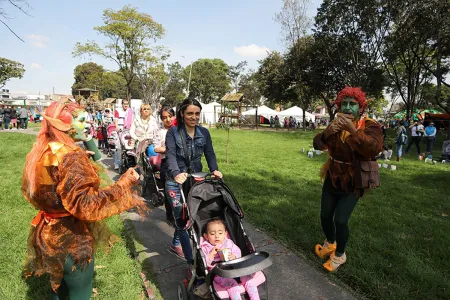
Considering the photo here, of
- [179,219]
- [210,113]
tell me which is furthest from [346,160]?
[210,113]

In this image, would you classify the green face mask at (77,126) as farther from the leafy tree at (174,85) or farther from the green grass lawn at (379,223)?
the leafy tree at (174,85)

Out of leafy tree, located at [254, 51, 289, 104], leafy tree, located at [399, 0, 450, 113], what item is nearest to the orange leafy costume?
leafy tree, located at [399, 0, 450, 113]

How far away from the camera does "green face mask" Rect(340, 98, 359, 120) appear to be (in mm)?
3051

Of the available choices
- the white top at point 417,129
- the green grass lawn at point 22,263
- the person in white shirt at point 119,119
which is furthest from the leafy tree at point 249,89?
the green grass lawn at point 22,263

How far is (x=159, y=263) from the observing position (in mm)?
3443

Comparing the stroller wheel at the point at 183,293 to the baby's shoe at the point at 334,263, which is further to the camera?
the baby's shoe at the point at 334,263

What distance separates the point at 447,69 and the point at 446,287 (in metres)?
23.4

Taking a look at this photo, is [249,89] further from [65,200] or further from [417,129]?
[65,200]

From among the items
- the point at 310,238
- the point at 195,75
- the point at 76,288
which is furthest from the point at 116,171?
the point at 195,75

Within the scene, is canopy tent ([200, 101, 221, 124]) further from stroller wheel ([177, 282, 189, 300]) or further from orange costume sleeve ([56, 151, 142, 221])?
orange costume sleeve ([56, 151, 142, 221])

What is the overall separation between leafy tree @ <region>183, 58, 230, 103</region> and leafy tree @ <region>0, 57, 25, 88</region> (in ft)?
83.8

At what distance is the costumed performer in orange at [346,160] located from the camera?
9.18 ft

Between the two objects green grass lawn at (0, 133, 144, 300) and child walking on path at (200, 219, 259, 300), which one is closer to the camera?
Answer: child walking on path at (200, 219, 259, 300)

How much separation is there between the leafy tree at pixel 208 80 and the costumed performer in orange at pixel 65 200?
51074mm
